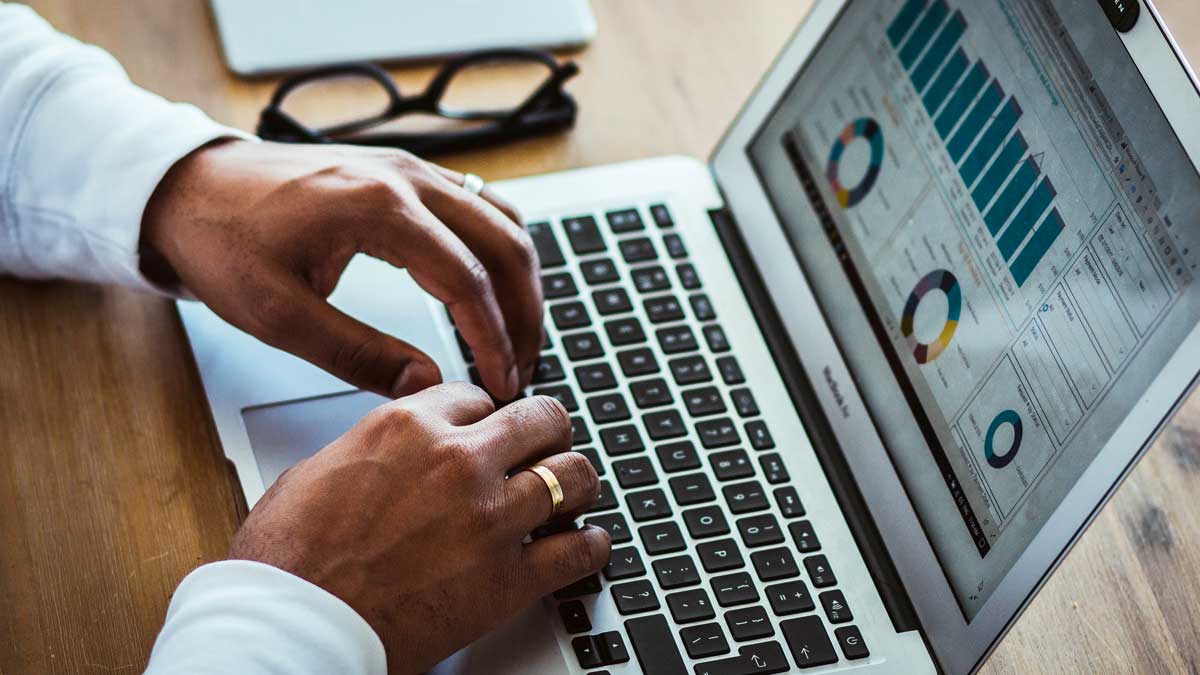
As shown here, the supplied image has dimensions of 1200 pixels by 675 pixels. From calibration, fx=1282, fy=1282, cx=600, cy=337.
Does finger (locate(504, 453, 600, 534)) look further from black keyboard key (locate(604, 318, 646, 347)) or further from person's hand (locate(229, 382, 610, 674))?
black keyboard key (locate(604, 318, 646, 347))

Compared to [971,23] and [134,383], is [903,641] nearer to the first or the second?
[971,23]

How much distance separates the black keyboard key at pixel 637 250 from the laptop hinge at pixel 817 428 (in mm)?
61

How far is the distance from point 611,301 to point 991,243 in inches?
10.6

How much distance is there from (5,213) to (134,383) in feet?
0.46

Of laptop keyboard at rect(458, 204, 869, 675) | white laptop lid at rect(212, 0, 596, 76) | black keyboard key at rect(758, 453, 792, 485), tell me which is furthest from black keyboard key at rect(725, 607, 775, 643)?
white laptop lid at rect(212, 0, 596, 76)

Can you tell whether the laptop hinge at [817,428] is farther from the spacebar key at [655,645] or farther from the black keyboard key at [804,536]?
the spacebar key at [655,645]

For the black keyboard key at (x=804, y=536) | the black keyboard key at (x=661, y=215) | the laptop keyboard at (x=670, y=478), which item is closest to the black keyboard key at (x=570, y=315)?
the laptop keyboard at (x=670, y=478)

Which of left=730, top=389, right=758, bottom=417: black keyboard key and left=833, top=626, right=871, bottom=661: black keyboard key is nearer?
left=833, top=626, right=871, bottom=661: black keyboard key

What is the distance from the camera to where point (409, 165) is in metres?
0.84

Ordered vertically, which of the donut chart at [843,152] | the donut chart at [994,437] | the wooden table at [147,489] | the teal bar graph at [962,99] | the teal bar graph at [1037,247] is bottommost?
the wooden table at [147,489]

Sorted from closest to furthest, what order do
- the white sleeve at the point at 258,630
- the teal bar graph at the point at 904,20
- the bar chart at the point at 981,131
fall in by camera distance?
the white sleeve at the point at 258,630 → the bar chart at the point at 981,131 → the teal bar graph at the point at 904,20

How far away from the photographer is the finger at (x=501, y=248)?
0.82 meters

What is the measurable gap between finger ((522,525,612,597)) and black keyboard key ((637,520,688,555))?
0.04 metres

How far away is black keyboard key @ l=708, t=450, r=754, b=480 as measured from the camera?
81cm
